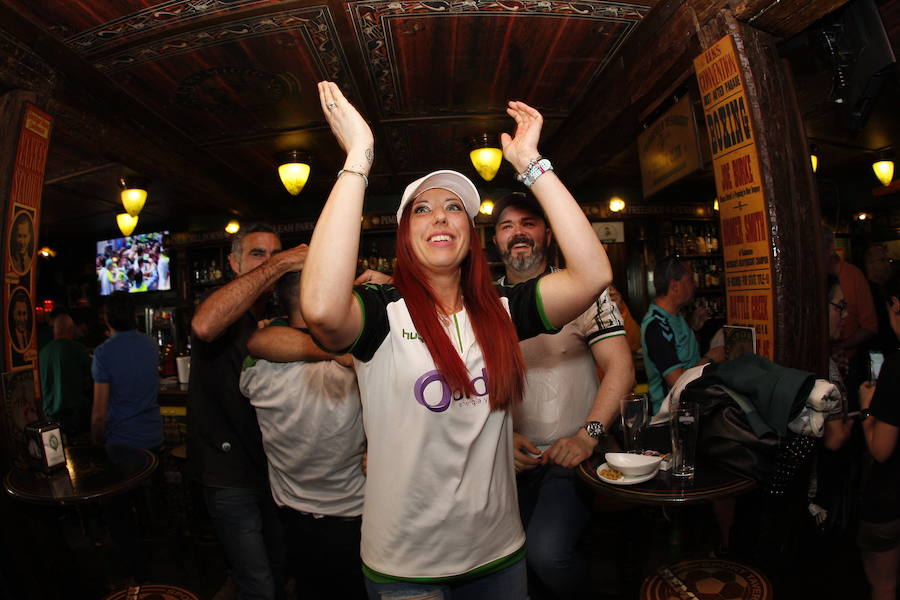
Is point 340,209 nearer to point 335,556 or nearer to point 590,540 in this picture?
point 335,556

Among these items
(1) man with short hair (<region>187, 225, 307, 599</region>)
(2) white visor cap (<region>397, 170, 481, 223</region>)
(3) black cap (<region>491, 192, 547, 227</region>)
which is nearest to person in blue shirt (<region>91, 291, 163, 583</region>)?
(1) man with short hair (<region>187, 225, 307, 599</region>)

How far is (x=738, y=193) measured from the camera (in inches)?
108

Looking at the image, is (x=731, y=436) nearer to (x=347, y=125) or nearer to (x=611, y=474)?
(x=611, y=474)

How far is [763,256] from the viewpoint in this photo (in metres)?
2.62

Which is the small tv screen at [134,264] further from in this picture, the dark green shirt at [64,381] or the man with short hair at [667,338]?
the man with short hair at [667,338]

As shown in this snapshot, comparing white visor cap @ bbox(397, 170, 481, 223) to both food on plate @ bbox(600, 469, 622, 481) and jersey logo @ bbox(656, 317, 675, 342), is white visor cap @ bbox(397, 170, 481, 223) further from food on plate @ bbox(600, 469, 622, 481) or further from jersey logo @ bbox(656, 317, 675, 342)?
jersey logo @ bbox(656, 317, 675, 342)

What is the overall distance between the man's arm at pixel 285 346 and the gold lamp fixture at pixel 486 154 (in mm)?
3344

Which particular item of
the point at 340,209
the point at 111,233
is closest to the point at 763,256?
the point at 340,209

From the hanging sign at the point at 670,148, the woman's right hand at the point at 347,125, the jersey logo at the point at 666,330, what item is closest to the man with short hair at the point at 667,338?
the jersey logo at the point at 666,330

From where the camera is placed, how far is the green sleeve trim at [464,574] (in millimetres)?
1371

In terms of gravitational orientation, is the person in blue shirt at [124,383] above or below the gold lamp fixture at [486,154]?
below

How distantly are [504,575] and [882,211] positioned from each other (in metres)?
9.25

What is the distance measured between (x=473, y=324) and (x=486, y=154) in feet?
12.4

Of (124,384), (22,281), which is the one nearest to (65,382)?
(124,384)
